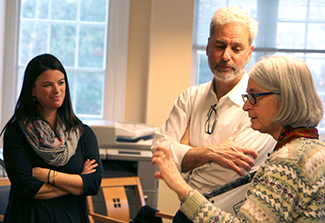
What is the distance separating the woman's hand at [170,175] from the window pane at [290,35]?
3.11m

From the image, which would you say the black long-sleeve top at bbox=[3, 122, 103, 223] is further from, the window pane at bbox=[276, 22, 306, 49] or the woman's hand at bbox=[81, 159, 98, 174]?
the window pane at bbox=[276, 22, 306, 49]

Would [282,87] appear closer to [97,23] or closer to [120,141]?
[120,141]

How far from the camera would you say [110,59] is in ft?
12.2

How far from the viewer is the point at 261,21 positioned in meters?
3.70

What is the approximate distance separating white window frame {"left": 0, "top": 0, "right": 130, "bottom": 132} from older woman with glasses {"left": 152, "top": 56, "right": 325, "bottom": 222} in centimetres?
275

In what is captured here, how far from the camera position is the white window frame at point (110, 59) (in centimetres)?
367

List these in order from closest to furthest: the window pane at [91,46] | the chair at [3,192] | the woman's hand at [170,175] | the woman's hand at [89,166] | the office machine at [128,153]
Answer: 1. the woman's hand at [170,175]
2. the woman's hand at [89,166]
3. the chair at [3,192]
4. the office machine at [128,153]
5. the window pane at [91,46]

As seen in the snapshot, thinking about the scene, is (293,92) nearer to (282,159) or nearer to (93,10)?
(282,159)

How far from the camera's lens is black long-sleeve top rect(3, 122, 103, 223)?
1.54 m

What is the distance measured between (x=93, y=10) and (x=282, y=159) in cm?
347

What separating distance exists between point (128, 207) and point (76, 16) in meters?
2.46

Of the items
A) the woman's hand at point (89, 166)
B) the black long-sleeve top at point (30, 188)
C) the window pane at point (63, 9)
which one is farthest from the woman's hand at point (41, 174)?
the window pane at point (63, 9)

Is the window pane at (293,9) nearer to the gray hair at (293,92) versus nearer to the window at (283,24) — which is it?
the window at (283,24)

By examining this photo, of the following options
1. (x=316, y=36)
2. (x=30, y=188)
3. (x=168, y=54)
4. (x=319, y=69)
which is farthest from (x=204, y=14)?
(x=30, y=188)
